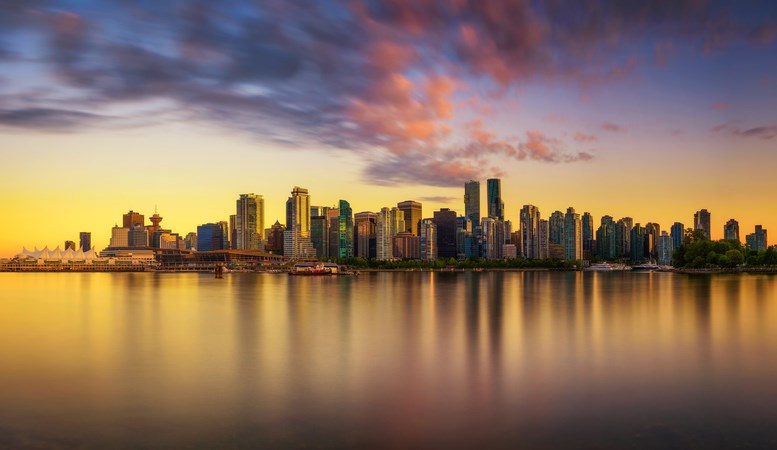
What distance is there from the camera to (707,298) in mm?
63438

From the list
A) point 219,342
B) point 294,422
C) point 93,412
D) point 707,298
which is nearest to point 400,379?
point 294,422

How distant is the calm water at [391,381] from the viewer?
16.9 meters

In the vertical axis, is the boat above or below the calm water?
below

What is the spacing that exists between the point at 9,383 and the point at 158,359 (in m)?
6.37

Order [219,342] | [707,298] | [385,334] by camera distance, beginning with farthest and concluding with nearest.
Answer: [707,298] < [385,334] < [219,342]

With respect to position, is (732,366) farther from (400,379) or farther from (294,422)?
(294,422)

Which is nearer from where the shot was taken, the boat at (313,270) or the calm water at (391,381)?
the calm water at (391,381)

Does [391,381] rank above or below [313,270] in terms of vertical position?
above

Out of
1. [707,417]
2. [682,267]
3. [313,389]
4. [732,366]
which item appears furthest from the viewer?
[682,267]

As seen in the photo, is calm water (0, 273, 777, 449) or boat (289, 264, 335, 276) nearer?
calm water (0, 273, 777, 449)

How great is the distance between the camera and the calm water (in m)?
16.9

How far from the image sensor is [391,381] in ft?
77.5

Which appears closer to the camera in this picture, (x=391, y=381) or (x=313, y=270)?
(x=391, y=381)

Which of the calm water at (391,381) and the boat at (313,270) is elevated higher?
the calm water at (391,381)
